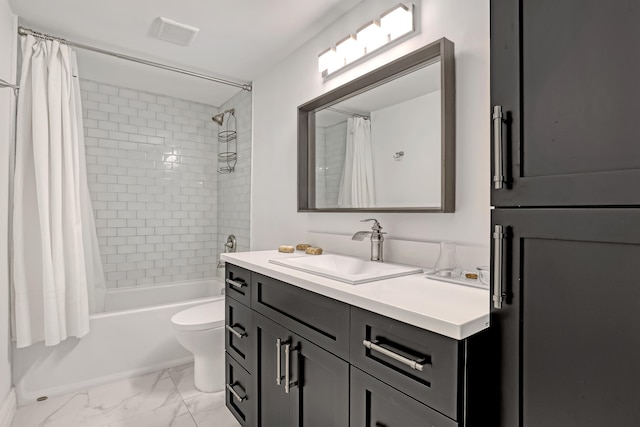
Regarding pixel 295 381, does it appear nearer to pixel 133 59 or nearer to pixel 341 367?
pixel 341 367

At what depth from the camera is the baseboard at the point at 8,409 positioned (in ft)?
5.92

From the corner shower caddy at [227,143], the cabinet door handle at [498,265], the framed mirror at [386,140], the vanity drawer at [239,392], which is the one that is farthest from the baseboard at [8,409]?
the cabinet door handle at [498,265]

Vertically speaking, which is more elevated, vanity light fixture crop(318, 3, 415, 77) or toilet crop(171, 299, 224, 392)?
vanity light fixture crop(318, 3, 415, 77)

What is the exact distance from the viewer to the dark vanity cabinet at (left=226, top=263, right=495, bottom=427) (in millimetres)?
805

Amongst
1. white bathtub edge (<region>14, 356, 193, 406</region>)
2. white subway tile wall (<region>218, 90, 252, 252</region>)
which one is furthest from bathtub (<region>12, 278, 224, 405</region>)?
white subway tile wall (<region>218, 90, 252, 252</region>)

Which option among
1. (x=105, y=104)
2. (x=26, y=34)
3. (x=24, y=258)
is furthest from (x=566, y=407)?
(x=105, y=104)

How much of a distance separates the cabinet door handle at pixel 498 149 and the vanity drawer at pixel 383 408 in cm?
58

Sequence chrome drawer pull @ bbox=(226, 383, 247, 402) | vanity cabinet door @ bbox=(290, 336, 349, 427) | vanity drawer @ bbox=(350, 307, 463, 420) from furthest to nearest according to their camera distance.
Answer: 1. chrome drawer pull @ bbox=(226, 383, 247, 402)
2. vanity cabinet door @ bbox=(290, 336, 349, 427)
3. vanity drawer @ bbox=(350, 307, 463, 420)

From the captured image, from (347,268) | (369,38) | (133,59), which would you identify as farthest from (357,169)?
(133,59)

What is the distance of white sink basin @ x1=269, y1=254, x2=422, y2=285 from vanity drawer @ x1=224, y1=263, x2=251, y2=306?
0.16 metres

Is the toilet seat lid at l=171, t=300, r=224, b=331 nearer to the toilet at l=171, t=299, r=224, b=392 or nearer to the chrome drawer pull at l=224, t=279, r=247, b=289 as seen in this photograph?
the toilet at l=171, t=299, r=224, b=392

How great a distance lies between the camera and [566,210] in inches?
27.5

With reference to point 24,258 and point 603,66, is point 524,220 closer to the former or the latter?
point 603,66

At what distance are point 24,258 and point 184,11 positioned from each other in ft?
5.87
